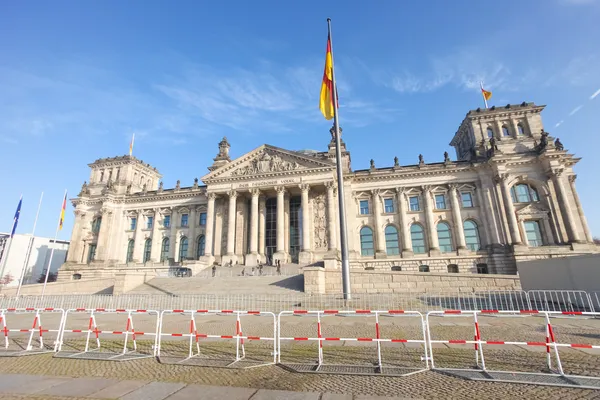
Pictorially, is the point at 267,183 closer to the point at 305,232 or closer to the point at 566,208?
the point at 305,232

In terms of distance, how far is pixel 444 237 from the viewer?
38281 millimetres

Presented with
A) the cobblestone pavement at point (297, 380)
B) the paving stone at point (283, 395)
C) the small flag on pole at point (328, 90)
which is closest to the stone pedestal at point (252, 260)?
the small flag on pole at point (328, 90)

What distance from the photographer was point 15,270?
67.2 meters

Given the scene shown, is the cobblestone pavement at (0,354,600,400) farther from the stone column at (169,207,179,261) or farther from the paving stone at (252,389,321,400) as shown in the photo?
the stone column at (169,207,179,261)

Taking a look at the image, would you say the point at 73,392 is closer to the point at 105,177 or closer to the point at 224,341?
the point at 224,341

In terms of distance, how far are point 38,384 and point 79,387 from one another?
3.17 feet

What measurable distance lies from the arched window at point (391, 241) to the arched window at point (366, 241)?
2.13 metres

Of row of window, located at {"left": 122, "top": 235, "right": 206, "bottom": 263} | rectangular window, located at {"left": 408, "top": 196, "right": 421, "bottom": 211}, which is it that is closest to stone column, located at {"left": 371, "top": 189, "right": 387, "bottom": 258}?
rectangular window, located at {"left": 408, "top": 196, "right": 421, "bottom": 211}

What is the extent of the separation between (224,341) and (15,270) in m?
86.4

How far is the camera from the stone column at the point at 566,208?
1282 inches


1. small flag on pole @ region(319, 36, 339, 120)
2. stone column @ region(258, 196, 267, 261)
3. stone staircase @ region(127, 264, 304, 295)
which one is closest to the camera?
small flag on pole @ region(319, 36, 339, 120)

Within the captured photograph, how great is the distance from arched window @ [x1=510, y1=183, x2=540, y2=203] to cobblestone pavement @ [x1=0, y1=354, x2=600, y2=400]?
128ft

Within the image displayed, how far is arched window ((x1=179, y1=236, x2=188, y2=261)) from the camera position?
46.1m

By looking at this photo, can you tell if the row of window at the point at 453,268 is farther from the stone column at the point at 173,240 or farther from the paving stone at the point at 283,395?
the paving stone at the point at 283,395
